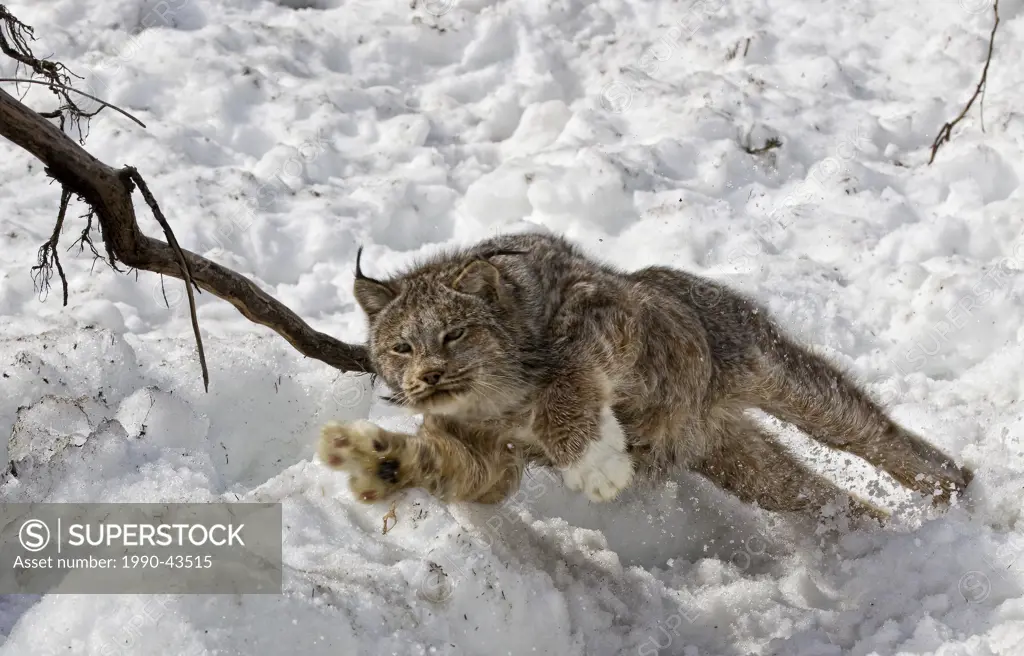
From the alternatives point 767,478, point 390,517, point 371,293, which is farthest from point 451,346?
point 767,478

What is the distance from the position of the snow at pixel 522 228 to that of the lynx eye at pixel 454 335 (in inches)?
30.0

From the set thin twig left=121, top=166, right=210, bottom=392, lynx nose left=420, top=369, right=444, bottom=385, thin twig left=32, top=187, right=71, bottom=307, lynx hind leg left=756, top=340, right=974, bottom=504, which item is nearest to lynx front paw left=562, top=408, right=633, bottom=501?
lynx nose left=420, top=369, right=444, bottom=385

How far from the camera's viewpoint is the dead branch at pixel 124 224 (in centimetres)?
366

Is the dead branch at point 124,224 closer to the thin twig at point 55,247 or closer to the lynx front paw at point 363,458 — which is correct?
the thin twig at point 55,247

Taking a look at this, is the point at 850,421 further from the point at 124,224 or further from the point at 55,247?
the point at 55,247

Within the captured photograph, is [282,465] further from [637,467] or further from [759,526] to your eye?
[759,526]

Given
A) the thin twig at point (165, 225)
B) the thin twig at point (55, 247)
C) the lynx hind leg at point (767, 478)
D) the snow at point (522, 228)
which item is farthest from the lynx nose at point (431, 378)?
the lynx hind leg at point (767, 478)

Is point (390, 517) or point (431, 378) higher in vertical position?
point (431, 378)

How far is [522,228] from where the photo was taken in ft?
22.8

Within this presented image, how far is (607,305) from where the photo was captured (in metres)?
4.71

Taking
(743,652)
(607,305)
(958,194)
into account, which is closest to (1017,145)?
(958,194)

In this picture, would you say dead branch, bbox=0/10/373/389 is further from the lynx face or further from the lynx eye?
the lynx eye

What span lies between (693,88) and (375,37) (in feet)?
9.51

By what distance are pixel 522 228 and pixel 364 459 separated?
3.02 m
